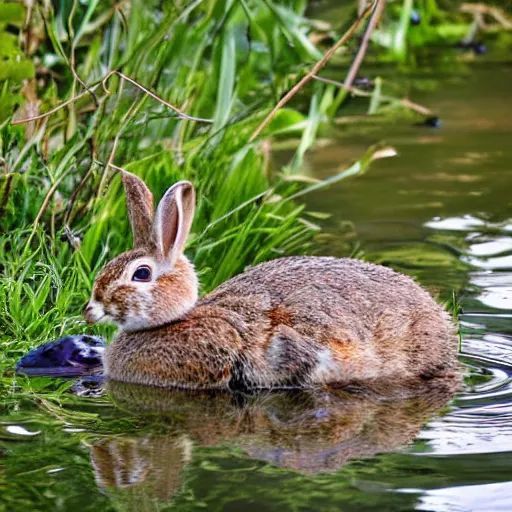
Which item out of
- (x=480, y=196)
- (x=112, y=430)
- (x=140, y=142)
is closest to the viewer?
(x=112, y=430)

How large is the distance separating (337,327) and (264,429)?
68 cm

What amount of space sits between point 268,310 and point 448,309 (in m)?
1.16

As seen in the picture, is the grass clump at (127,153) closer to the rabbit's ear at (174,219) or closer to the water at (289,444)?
the rabbit's ear at (174,219)

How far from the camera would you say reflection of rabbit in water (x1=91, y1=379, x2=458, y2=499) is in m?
4.52

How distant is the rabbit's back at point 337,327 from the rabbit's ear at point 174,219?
276 mm

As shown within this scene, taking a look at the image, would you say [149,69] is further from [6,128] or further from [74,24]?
[6,128]

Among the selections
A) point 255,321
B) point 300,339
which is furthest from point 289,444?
point 255,321

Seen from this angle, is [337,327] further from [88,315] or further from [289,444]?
[88,315]

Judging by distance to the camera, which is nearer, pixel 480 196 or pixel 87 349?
pixel 87 349

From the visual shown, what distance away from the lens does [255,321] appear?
5547 mm

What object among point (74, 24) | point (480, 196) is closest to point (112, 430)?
point (74, 24)

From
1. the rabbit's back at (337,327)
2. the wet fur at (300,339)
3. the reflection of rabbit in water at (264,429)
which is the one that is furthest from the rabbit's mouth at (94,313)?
the rabbit's back at (337,327)

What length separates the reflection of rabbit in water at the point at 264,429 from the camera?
452 cm

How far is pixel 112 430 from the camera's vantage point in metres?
4.95
